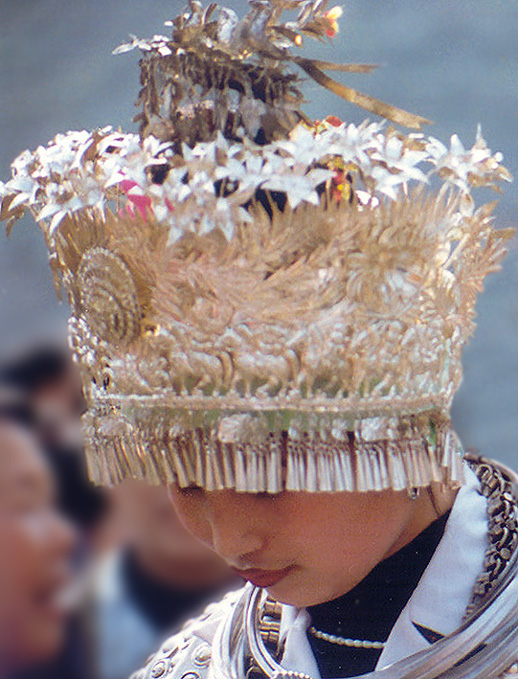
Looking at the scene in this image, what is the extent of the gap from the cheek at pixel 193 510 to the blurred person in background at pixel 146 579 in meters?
0.80

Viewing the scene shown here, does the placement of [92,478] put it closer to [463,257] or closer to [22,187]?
[22,187]

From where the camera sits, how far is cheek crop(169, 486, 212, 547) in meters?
1.20

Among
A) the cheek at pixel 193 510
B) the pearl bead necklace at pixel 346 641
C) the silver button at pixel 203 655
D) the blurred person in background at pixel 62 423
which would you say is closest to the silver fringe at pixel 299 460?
the cheek at pixel 193 510

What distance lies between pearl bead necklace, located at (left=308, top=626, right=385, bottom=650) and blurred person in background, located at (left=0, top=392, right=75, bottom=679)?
1.88 ft

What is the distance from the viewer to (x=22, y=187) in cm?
127

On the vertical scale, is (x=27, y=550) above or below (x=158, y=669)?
above

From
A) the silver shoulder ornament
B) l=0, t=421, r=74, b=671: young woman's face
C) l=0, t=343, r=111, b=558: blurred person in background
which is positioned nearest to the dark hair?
l=0, t=343, r=111, b=558: blurred person in background

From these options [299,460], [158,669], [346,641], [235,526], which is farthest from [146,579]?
[299,460]

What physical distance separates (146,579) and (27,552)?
45cm

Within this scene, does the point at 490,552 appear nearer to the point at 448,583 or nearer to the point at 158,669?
the point at 448,583

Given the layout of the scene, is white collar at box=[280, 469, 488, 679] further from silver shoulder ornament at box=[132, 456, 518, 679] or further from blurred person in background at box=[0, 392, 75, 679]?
blurred person in background at box=[0, 392, 75, 679]

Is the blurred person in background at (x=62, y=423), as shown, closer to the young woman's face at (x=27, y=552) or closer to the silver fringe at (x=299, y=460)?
the young woman's face at (x=27, y=552)

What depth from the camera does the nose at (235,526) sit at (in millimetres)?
1155

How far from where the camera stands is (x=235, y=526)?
45.7 inches
